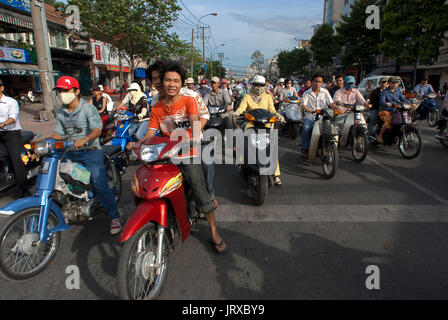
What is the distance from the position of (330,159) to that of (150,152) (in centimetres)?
390

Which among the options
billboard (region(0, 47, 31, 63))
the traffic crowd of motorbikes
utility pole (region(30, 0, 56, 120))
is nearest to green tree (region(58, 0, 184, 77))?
billboard (region(0, 47, 31, 63))

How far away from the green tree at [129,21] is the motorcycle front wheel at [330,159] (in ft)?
52.6

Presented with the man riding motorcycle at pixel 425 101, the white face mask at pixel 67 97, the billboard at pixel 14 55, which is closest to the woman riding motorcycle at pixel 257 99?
the white face mask at pixel 67 97

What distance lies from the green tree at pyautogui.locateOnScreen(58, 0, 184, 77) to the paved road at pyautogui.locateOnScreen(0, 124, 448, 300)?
1589 cm

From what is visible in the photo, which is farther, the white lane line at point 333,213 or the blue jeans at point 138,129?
the blue jeans at point 138,129

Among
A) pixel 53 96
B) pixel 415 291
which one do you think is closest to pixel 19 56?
pixel 53 96

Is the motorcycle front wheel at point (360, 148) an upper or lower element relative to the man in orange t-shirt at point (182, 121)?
lower

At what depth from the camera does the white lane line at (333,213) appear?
3.67 m

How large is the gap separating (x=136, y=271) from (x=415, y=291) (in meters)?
2.22

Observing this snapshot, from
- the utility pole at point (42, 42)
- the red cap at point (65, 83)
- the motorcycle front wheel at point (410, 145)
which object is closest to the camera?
the red cap at point (65, 83)

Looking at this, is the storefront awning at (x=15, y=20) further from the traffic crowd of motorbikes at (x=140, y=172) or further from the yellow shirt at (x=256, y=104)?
the yellow shirt at (x=256, y=104)

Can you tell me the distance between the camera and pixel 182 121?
2855 millimetres

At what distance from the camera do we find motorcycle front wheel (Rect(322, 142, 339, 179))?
16.5 feet
